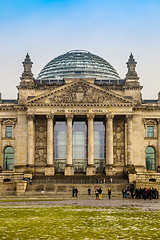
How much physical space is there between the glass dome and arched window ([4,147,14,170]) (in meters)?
22.3

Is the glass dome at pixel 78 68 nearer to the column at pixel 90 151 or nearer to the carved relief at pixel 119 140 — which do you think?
the carved relief at pixel 119 140

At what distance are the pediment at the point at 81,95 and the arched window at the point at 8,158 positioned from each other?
41.0ft

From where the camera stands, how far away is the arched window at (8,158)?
83.9 m

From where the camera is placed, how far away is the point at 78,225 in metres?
25.3

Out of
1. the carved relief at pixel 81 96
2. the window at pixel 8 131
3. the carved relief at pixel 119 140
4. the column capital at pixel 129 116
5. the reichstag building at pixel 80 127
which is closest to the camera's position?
the reichstag building at pixel 80 127

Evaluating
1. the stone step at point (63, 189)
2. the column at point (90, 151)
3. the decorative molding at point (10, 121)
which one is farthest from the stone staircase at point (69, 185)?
the decorative molding at point (10, 121)

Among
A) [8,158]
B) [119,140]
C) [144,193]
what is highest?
[119,140]

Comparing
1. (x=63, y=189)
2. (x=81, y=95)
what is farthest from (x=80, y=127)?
(x=63, y=189)

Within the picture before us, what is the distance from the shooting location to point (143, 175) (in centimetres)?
7138

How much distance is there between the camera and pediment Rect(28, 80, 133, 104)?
78875 millimetres

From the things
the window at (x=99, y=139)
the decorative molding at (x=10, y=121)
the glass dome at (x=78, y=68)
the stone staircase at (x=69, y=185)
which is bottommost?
the stone staircase at (x=69, y=185)

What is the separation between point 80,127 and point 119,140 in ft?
29.3

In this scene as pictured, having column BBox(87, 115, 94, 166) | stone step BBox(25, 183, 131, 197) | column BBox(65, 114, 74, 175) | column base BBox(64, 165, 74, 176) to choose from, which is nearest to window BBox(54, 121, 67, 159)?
column BBox(65, 114, 74, 175)

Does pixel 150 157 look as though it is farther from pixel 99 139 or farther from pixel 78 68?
pixel 78 68
